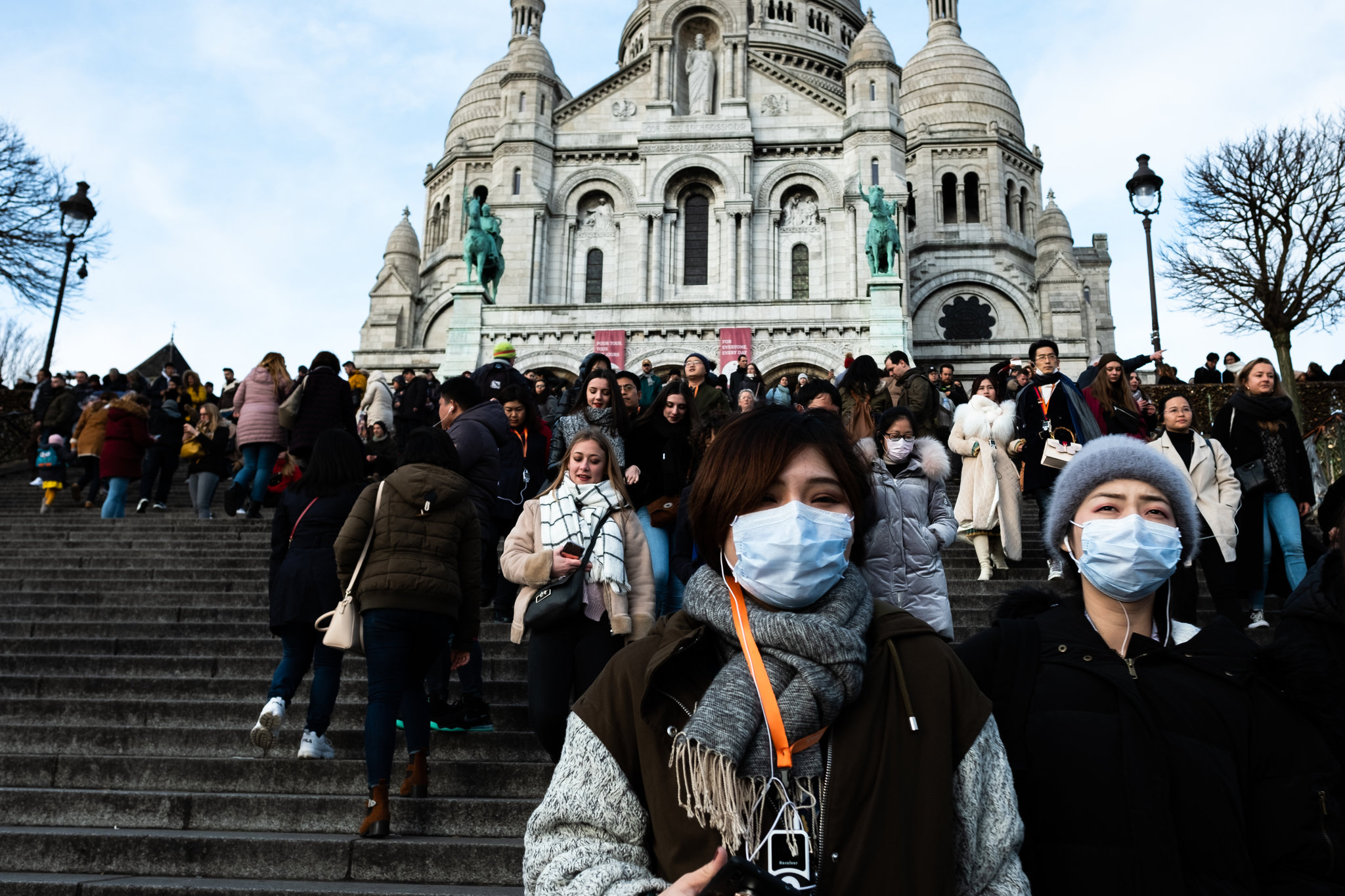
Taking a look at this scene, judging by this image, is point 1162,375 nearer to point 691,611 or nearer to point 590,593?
point 590,593

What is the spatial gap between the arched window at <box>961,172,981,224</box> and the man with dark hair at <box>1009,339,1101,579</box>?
107ft

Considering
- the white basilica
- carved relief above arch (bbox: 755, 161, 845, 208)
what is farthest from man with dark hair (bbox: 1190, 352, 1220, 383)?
carved relief above arch (bbox: 755, 161, 845, 208)

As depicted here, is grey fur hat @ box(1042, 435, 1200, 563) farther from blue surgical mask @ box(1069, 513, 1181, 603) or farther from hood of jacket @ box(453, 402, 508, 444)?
hood of jacket @ box(453, 402, 508, 444)

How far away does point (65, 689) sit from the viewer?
6.50m

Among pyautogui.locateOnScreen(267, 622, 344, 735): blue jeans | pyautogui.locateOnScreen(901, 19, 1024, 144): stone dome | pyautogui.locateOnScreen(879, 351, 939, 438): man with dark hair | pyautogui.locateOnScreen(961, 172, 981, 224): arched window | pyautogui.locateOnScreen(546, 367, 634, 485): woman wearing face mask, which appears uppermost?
pyautogui.locateOnScreen(901, 19, 1024, 144): stone dome

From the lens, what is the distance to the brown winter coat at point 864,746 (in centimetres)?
175

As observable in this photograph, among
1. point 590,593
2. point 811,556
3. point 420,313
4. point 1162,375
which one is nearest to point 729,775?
point 811,556

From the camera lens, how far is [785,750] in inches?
69.4

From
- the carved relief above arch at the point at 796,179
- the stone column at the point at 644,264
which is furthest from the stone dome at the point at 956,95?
the stone column at the point at 644,264

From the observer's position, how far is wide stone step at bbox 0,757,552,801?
505 centimetres

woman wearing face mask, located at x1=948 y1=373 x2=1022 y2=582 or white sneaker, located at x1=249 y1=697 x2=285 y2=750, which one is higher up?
woman wearing face mask, located at x1=948 y1=373 x2=1022 y2=582

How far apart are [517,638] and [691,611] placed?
2.84 m

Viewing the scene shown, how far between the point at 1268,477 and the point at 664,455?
426cm

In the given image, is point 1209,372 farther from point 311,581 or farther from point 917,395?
point 311,581
